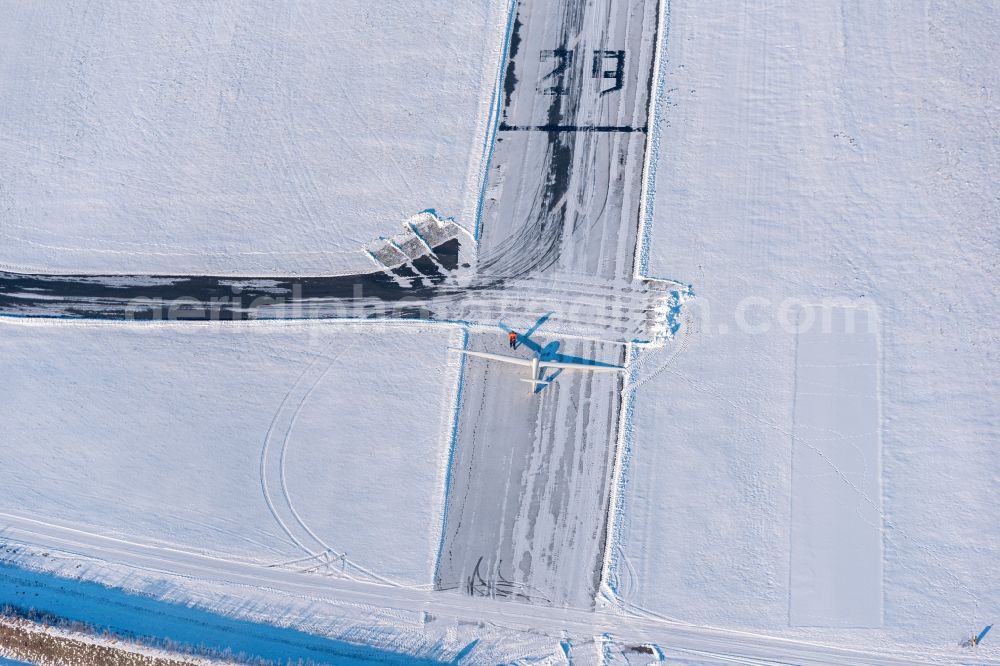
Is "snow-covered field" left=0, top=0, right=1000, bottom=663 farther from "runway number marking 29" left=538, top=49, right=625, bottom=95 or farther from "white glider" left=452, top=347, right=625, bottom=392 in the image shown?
"runway number marking 29" left=538, top=49, right=625, bottom=95

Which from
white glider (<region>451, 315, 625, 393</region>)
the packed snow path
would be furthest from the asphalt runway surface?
white glider (<region>451, 315, 625, 393</region>)

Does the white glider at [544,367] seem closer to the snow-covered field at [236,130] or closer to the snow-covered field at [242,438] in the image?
the snow-covered field at [242,438]

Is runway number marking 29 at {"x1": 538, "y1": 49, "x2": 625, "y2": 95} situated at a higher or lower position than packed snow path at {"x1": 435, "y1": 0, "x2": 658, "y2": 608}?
higher

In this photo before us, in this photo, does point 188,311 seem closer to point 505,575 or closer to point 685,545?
point 505,575

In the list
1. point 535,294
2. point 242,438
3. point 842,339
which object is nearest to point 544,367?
point 535,294

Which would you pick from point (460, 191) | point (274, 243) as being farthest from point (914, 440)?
point (274, 243)
